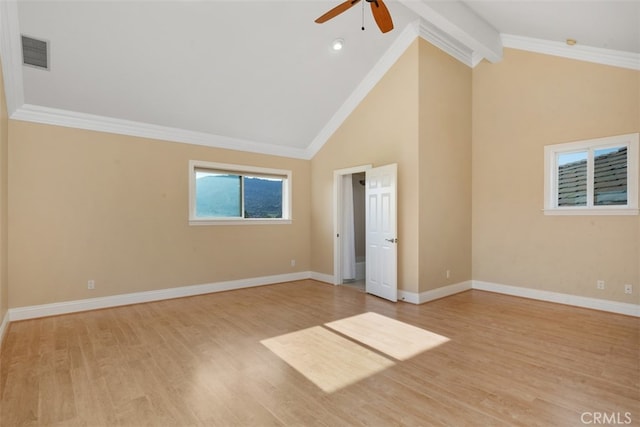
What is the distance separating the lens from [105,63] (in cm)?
380

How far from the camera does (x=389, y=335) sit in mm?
3422

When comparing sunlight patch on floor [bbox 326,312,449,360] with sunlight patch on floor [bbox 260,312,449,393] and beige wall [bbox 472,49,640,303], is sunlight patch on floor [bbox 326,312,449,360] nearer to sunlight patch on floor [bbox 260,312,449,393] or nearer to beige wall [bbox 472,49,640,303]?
sunlight patch on floor [bbox 260,312,449,393]

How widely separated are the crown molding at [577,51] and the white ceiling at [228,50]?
24 mm

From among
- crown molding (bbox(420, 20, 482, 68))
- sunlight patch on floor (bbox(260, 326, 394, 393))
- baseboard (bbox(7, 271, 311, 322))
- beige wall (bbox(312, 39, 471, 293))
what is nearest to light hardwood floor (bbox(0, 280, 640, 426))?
sunlight patch on floor (bbox(260, 326, 394, 393))

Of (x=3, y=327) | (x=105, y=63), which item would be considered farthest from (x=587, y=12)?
(x=3, y=327)

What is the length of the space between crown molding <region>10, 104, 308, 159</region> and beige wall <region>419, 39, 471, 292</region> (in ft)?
9.38

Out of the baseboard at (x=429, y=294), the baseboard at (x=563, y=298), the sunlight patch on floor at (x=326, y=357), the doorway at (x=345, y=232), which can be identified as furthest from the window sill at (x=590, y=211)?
the sunlight patch on floor at (x=326, y=357)

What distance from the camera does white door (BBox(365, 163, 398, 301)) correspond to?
4762 millimetres

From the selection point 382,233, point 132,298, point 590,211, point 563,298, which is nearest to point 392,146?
point 382,233

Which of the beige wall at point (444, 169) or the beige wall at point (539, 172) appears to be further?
the beige wall at point (444, 169)

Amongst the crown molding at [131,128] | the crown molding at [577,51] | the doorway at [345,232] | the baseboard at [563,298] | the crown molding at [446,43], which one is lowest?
the baseboard at [563,298]

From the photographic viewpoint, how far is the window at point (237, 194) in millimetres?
5363

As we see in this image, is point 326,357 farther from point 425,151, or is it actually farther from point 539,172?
point 539,172

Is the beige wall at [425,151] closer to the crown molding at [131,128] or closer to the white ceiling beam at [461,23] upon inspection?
the white ceiling beam at [461,23]
